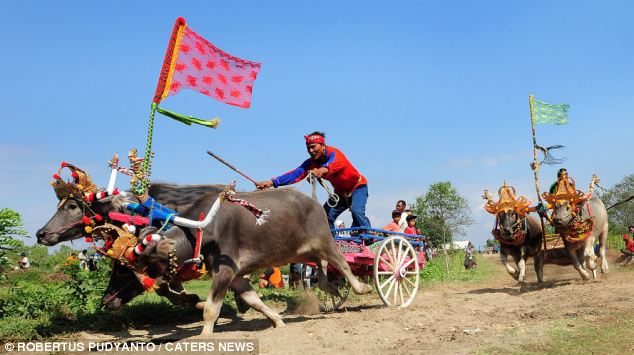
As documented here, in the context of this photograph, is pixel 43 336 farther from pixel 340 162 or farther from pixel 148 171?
pixel 340 162

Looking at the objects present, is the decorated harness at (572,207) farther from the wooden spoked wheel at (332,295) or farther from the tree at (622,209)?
the tree at (622,209)

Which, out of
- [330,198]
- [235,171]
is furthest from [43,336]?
[330,198]

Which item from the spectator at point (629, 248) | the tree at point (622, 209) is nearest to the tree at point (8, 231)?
the spectator at point (629, 248)

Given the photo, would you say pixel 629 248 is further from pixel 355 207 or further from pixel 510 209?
pixel 355 207

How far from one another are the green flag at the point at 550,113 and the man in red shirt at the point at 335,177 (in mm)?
5521

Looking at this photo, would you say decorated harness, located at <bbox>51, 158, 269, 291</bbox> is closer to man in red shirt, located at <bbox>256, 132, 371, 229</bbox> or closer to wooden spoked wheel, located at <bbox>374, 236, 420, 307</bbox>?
man in red shirt, located at <bbox>256, 132, 371, 229</bbox>

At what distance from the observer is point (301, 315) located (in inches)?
373

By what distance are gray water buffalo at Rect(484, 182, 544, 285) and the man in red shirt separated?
10.6ft

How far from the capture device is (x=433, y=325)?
750cm

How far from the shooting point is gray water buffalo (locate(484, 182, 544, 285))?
1149 cm

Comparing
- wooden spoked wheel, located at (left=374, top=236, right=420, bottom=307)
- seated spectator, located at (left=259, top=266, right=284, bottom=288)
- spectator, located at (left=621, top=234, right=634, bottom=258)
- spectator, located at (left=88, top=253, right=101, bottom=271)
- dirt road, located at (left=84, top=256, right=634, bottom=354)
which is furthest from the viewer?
spectator, located at (left=621, top=234, right=634, bottom=258)

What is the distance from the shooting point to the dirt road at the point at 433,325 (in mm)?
6480

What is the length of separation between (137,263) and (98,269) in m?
3.05

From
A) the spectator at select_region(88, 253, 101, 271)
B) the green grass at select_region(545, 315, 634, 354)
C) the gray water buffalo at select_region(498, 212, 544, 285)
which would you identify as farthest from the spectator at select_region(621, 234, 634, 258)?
the spectator at select_region(88, 253, 101, 271)
